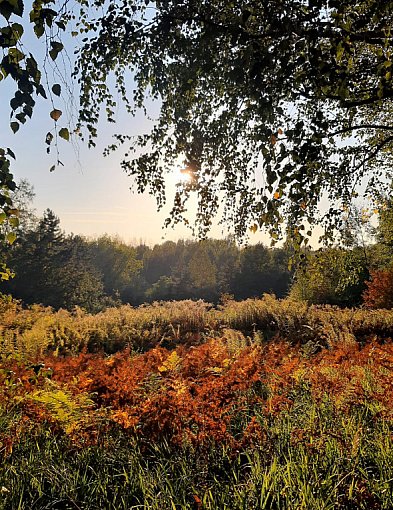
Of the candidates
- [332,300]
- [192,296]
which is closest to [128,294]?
[192,296]

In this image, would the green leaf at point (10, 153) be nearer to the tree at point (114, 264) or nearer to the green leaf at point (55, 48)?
the green leaf at point (55, 48)

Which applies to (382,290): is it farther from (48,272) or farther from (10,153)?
(48,272)

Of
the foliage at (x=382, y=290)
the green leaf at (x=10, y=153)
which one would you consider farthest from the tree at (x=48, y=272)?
the green leaf at (x=10, y=153)

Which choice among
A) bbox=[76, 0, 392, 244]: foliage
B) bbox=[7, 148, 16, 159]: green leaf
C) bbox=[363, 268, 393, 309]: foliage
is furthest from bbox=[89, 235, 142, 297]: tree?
bbox=[7, 148, 16, 159]: green leaf

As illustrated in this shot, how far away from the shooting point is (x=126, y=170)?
4.32m

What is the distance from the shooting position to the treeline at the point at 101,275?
105 ft

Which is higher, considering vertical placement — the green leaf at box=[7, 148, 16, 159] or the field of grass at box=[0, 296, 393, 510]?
the green leaf at box=[7, 148, 16, 159]

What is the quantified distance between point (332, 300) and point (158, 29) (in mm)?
20066

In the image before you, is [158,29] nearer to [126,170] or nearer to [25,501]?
[126,170]

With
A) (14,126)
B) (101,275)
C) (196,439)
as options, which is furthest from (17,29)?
(101,275)

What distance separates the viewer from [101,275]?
45.2 m

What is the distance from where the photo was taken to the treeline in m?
32.0

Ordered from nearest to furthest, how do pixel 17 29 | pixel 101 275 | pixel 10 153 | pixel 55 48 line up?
pixel 17 29 → pixel 55 48 → pixel 10 153 → pixel 101 275

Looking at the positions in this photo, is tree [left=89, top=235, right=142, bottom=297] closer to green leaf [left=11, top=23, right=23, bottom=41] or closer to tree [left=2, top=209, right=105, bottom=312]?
tree [left=2, top=209, right=105, bottom=312]
